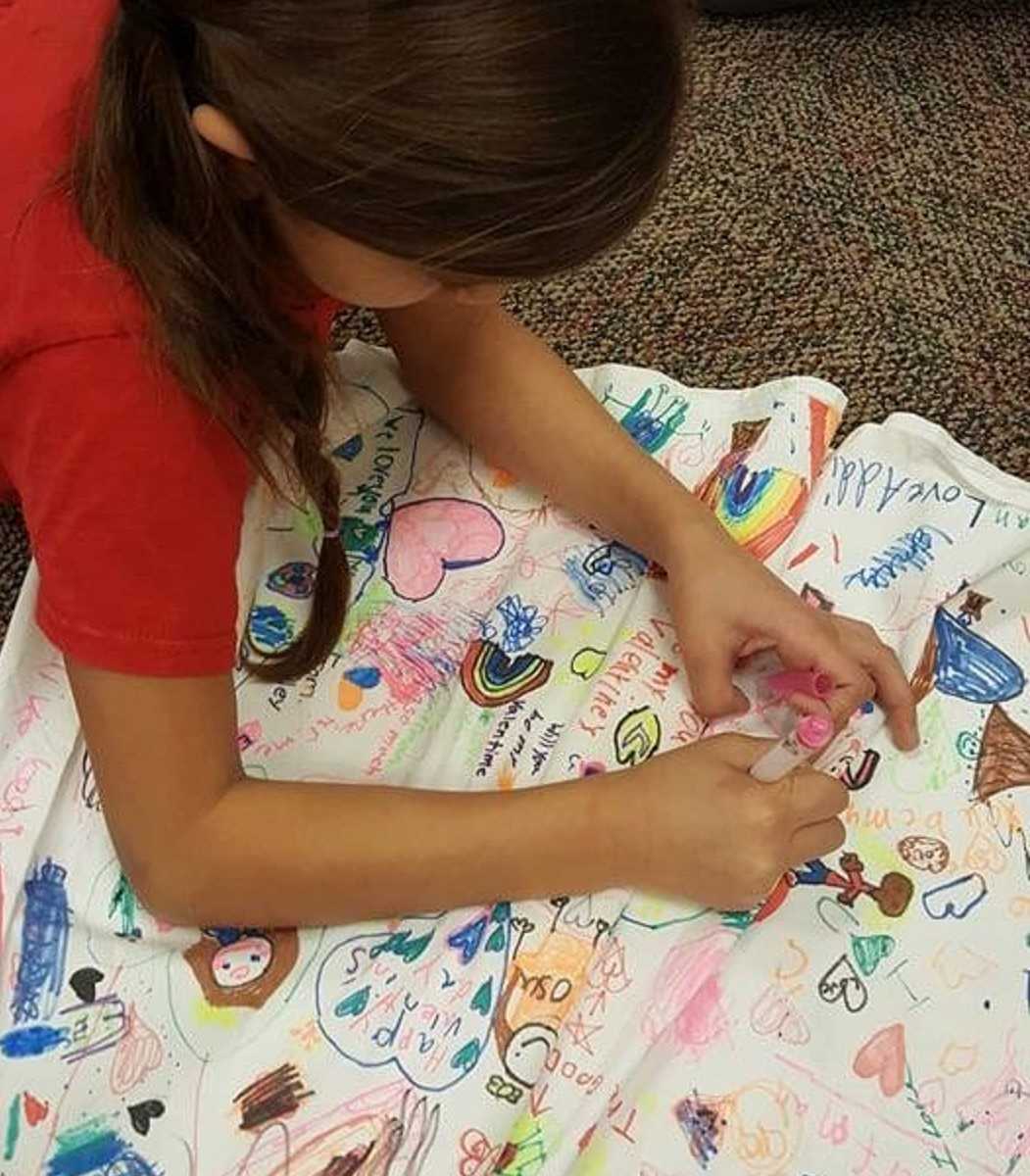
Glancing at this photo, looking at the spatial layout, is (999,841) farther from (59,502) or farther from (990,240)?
(990,240)

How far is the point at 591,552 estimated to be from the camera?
792 mm

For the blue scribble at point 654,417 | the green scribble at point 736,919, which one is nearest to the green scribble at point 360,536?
the blue scribble at point 654,417

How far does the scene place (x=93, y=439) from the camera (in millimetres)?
569

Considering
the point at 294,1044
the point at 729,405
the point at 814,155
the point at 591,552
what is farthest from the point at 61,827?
the point at 814,155

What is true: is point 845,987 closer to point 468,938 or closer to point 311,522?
point 468,938

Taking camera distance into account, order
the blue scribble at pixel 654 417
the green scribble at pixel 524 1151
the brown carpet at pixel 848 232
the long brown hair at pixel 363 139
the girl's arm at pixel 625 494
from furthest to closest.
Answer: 1. the brown carpet at pixel 848 232
2. the blue scribble at pixel 654 417
3. the girl's arm at pixel 625 494
4. the green scribble at pixel 524 1151
5. the long brown hair at pixel 363 139

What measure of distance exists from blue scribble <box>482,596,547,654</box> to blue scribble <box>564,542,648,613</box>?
0.03 metres

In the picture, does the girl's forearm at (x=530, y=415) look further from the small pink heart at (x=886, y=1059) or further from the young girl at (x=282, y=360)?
the small pink heart at (x=886, y=1059)

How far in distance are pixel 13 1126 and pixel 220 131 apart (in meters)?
0.38

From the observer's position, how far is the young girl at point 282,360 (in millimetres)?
485

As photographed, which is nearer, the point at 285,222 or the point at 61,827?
the point at 285,222

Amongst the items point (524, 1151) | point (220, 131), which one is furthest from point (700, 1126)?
point (220, 131)

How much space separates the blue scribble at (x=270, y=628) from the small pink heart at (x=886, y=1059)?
1.02ft

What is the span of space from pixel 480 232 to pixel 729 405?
358mm
